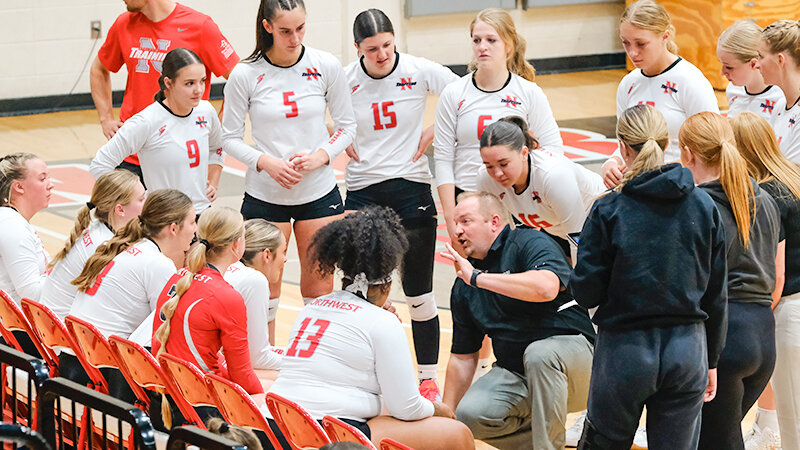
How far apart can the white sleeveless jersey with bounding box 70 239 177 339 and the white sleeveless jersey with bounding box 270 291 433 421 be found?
0.90m

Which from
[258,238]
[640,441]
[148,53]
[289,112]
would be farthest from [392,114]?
[640,441]

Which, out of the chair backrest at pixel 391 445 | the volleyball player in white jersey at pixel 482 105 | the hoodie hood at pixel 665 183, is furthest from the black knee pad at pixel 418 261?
the chair backrest at pixel 391 445

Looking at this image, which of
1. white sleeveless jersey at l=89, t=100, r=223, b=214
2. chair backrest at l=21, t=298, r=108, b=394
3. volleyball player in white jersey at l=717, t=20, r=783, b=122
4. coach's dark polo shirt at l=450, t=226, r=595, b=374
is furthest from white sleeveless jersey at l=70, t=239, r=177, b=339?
volleyball player in white jersey at l=717, t=20, r=783, b=122

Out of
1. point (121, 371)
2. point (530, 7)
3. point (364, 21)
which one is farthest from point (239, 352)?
point (530, 7)

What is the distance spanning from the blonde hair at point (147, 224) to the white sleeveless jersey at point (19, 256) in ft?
1.78

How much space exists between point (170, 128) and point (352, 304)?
1.85m

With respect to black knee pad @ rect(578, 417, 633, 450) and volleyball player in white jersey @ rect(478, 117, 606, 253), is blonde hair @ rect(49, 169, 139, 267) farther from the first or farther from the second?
black knee pad @ rect(578, 417, 633, 450)

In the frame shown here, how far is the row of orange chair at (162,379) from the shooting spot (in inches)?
112

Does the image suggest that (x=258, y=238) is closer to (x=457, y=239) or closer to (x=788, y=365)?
(x=457, y=239)

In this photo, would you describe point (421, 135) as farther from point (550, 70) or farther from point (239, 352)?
point (550, 70)

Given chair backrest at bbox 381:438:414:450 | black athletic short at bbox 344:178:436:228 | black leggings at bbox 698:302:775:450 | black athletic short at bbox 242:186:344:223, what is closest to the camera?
chair backrest at bbox 381:438:414:450

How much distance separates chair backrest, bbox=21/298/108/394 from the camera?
11.6ft

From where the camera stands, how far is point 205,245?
3.59 meters

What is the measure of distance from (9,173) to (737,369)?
3.17m
